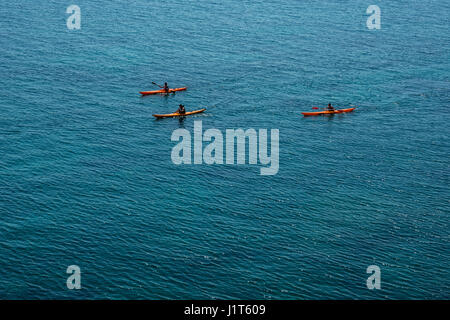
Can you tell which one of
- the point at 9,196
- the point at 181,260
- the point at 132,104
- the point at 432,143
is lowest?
the point at 181,260

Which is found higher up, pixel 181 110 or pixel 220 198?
pixel 181 110

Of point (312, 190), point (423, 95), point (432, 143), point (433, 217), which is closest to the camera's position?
point (433, 217)

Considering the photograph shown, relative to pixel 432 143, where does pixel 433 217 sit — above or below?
below

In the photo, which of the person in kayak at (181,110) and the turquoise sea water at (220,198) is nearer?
the turquoise sea water at (220,198)

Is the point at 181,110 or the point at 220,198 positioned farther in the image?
the point at 181,110

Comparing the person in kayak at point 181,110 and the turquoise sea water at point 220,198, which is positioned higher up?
the person in kayak at point 181,110

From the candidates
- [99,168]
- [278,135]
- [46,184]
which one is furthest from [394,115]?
[46,184]

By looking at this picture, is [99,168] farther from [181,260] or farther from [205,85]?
[205,85]

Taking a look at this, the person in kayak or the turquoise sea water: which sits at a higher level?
the person in kayak

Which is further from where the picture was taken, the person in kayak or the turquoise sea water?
the person in kayak

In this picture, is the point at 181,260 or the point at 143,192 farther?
the point at 143,192

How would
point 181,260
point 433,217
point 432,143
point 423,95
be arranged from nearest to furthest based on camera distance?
point 181,260
point 433,217
point 432,143
point 423,95
